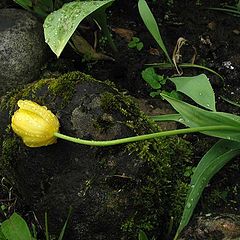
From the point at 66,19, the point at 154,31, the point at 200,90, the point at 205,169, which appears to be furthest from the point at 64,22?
the point at 205,169

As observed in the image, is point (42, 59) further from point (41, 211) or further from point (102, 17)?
point (41, 211)

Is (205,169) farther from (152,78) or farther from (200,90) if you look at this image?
(152,78)

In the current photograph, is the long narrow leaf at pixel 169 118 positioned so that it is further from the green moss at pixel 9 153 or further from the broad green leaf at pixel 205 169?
the green moss at pixel 9 153

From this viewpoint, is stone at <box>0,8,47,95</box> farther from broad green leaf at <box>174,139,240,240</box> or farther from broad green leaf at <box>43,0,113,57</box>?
broad green leaf at <box>174,139,240,240</box>

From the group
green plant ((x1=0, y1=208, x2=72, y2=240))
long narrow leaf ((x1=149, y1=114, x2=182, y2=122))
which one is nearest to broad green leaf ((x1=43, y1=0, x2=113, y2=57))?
long narrow leaf ((x1=149, y1=114, x2=182, y2=122))

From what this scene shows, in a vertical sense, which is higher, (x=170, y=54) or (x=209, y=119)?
(x=209, y=119)
